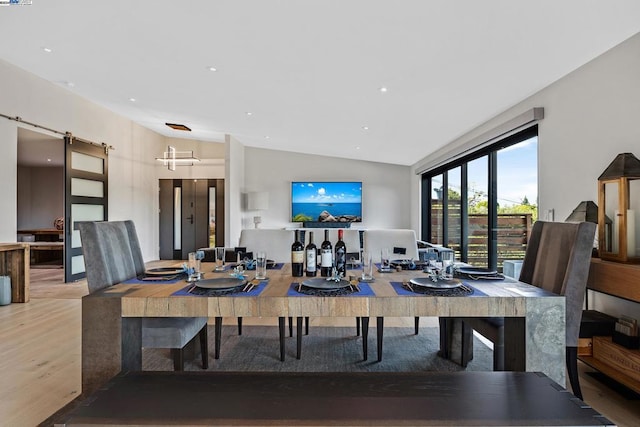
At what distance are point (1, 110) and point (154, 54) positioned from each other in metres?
2.33

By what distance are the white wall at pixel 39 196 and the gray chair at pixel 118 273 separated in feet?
26.9

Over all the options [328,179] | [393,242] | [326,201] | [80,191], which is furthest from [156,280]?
[328,179]

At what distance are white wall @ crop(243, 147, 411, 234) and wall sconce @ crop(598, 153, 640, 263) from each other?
6312 mm

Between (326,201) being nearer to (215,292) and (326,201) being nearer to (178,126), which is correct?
(178,126)

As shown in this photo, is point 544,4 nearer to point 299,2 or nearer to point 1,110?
point 299,2

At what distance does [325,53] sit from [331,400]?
2769 mm

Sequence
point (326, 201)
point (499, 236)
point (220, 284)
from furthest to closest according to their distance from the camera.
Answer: point (326, 201) < point (499, 236) < point (220, 284)

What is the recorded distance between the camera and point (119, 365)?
155 cm

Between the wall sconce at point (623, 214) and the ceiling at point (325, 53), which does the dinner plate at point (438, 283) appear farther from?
the ceiling at point (325, 53)

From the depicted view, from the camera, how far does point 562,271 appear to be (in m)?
1.90

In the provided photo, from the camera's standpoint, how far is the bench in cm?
112

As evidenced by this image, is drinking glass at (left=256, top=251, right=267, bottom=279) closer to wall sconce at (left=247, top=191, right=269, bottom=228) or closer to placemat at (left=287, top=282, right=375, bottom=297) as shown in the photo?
placemat at (left=287, top=282, right=375, bottom=297)

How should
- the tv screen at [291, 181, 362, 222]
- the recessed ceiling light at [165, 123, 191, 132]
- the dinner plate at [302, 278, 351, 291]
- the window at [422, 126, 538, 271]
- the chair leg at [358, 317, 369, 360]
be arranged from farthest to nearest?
1. the tv screen at [291, 181, 362, 222]
2. the recessed ceiling light at [165, 123, 191, 132]
3. the window at [422, 126, 538, 271]
4. the chair leg at [358, 317, 369, 360]
5. the dinner plate at [302, 278, 351, 291]

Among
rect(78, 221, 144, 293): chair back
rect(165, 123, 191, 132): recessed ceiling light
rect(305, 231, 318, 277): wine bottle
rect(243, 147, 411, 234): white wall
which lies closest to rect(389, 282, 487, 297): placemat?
rect(305, 231, 318, 277): wine bottle
